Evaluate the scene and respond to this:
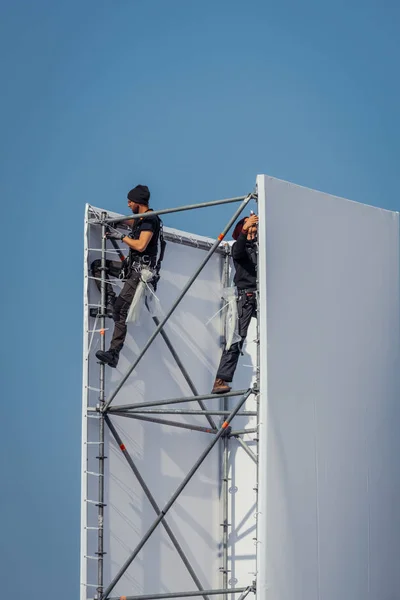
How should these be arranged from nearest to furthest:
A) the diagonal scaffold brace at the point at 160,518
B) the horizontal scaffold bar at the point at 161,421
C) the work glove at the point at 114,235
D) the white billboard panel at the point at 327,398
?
the white billboard panel at the point at 327,398 → the diagonal scaffold brace at the point at 160,518 → the horizontal scaffold bar at the point at 161,421 → the work glove at the point at 114,235

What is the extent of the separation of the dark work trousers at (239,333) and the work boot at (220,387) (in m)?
0.04

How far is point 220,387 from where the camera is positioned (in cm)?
1453

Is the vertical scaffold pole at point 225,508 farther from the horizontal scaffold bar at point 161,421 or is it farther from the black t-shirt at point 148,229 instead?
the black t-shirt at point 148,229

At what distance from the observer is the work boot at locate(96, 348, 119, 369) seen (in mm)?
14305

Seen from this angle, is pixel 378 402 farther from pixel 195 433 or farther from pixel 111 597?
pixel 111 597

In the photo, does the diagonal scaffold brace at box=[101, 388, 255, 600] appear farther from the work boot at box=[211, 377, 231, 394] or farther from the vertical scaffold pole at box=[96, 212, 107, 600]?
the work boot at box=[211, 377, 231, 394]

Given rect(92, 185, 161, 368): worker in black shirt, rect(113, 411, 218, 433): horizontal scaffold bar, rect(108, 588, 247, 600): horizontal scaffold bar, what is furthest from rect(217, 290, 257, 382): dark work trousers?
rect(108, 588, 247, 600): horizontal scaffold bar

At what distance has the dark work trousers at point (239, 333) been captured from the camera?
14398 millimetres

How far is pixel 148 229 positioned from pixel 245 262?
3.57 ft

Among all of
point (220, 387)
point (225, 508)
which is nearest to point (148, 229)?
point (220, 387)

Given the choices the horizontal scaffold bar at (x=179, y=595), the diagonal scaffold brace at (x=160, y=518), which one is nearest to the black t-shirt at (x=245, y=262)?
the diagonal scaffold brace at (x=160, y=518)

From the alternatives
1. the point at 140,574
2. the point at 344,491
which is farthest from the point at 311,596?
the point at 140,574

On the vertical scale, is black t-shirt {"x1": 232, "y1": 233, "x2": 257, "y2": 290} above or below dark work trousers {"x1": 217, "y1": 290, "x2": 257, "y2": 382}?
above

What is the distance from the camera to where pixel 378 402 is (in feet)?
47.6
